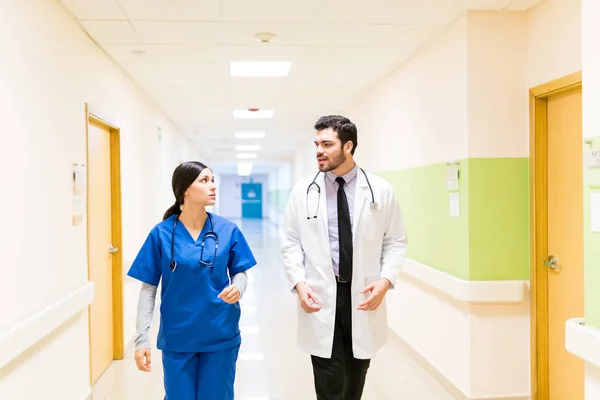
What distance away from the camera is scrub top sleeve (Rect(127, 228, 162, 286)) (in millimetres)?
2049

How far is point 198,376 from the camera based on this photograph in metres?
2.05

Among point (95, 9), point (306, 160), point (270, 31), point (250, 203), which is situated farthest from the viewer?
point (250, 203)

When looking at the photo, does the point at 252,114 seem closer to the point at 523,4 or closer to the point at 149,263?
the point at 523,4

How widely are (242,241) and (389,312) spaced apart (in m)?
3.41

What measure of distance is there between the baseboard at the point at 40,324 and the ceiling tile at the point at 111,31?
1.67 meters

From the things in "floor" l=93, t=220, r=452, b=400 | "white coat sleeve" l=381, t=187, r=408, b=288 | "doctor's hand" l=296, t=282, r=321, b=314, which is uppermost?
"white coat sleeve" l=381, t=187, r=408, b=288

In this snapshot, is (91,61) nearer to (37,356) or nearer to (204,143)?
(37,356)

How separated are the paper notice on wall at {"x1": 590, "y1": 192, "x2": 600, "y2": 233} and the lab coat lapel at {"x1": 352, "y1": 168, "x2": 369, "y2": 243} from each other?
896mm

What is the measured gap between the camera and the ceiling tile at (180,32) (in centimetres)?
354

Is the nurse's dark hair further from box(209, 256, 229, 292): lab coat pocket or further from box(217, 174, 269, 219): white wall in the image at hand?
box(217, 174, 269, 219): white wall

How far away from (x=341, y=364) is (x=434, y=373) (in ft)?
6.24

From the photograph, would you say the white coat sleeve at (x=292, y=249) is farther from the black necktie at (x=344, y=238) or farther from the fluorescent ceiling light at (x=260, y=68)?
the fluorescent ceiling light at (x=260, y=68)

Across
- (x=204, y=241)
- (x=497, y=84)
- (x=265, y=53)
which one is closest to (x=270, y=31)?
(x=265, y=53)

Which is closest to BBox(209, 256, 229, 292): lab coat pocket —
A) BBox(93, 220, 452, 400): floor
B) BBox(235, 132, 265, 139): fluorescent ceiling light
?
BBox(93, 220, 452, 400): floor
